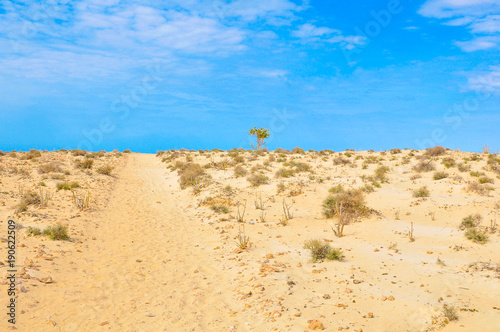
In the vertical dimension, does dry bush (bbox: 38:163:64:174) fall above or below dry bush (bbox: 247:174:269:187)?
above

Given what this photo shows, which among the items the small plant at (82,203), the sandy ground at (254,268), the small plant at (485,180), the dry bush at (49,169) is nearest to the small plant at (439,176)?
the small plant at (485,180)

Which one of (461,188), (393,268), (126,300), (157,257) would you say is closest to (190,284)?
(126,300)

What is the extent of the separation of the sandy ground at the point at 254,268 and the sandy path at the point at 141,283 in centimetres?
4

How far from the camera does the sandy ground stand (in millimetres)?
6578

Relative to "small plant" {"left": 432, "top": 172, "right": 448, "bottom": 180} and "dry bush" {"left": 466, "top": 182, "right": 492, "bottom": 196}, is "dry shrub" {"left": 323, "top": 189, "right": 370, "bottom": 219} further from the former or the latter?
"small plant" {"left": 432, "top": 172, "right": 448, "bottom": 180}

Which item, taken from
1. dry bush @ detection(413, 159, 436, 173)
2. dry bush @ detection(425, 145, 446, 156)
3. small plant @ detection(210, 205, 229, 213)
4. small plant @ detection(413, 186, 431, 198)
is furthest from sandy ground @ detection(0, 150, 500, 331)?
dry bush @ detection(425, 145, 446, 156)

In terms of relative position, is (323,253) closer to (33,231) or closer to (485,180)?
(33,231)

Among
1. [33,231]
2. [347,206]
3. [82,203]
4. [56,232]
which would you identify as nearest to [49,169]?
[82,203]

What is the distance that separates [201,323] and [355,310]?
3.11 m

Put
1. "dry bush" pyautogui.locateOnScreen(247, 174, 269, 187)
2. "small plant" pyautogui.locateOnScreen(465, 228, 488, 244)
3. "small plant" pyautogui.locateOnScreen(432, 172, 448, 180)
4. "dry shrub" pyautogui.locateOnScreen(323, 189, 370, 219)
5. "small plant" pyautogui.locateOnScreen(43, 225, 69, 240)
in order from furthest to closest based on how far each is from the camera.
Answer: "dry bush" pyautogui.locateOnScreen(247, 174, 269, 187) < "small plant" pyautogui.locateOnScreen(432, 172, 448, 180) < "dry shrub" pyautogui.locateOnScreen(323, 189, 370, 219) < "small plant" pyautogui.locateOnScreen(43, 225, 69, 240) < "small plant" pyautogui.locateOnScreen(465, 228, 488, 244)

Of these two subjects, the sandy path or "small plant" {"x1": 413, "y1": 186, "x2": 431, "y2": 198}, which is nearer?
the sandy path

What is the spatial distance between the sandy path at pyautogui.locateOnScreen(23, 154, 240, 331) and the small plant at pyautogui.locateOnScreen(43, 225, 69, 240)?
0.95 m

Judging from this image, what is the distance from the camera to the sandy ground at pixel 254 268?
21.6 feet

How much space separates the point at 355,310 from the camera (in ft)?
22.1
